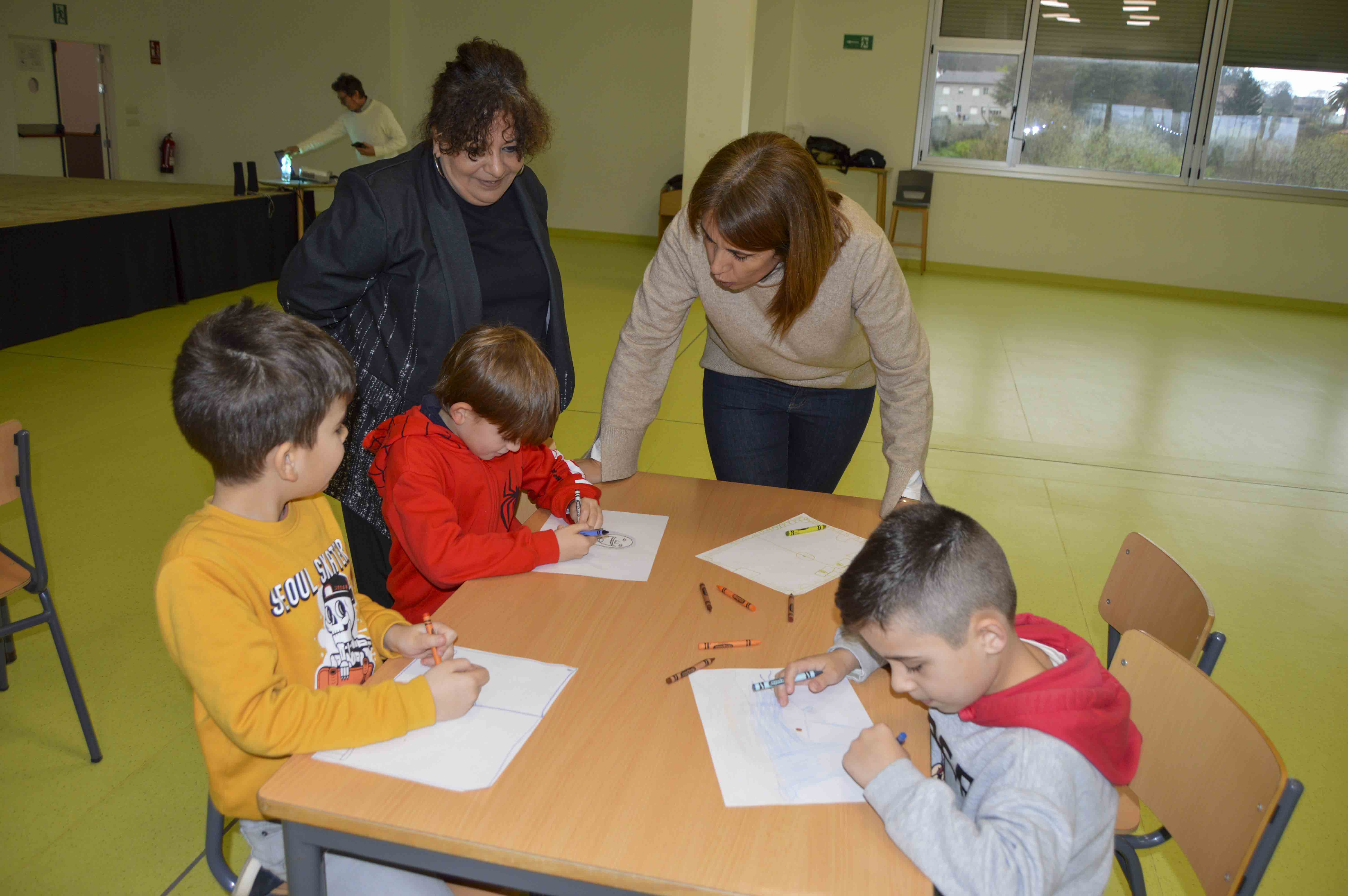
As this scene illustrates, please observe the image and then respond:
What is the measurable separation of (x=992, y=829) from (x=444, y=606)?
0.87 metres

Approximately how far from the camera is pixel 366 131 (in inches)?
315

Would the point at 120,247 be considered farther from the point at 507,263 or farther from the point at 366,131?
the point at 507,263

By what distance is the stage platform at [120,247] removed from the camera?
522 centimetres

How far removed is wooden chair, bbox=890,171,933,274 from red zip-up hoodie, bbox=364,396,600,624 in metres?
8.12

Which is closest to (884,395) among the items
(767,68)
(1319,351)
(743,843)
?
(743,843)

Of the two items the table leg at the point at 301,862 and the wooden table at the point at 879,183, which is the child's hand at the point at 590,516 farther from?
the wooden table at the point at 879,183

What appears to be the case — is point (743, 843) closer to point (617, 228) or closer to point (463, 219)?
point (463, 219)

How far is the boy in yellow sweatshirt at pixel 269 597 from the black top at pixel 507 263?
0.74 metres

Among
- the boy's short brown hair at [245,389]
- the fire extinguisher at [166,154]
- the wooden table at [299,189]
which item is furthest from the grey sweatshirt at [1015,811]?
the fire extinguisher at [166,154]

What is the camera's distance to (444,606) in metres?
1.46

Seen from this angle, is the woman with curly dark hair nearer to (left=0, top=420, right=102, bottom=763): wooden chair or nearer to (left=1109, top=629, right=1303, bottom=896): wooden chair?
(left=0, top=420, right=102, bottom=763): wooden chair

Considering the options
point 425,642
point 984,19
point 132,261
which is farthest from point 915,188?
point 425,642

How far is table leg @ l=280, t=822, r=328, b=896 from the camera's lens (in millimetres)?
1027

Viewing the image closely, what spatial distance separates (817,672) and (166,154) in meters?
11.6
